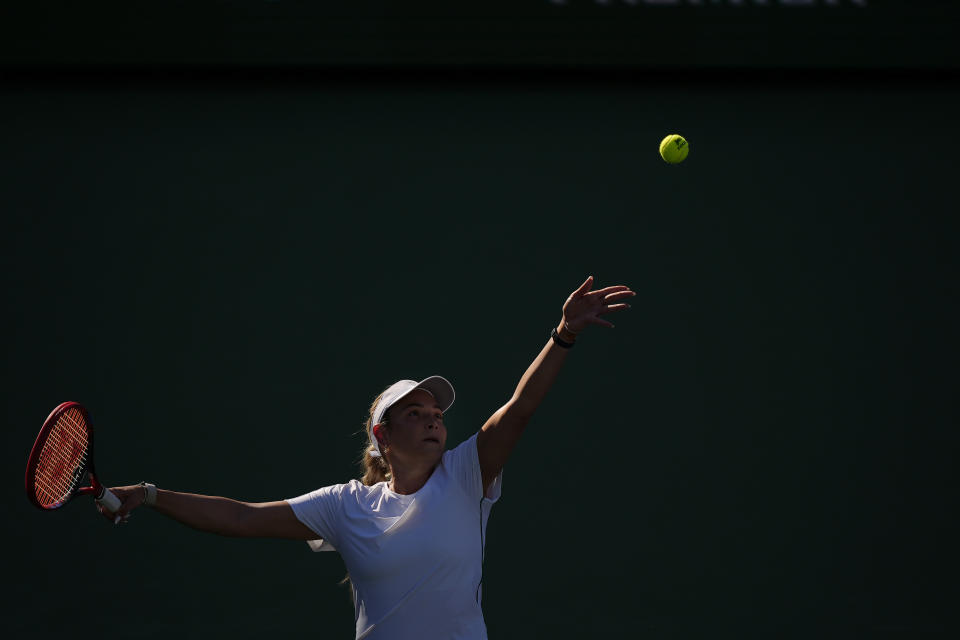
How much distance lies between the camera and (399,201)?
5734mm

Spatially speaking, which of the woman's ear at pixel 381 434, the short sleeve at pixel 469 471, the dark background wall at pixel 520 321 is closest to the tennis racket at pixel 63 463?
the woman's ear at pixel 381 434

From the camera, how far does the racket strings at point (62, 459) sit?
310 cm

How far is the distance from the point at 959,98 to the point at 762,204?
1.33 m

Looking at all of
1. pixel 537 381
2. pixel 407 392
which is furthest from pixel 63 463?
pixel 537 381

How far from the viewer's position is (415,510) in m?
3.14

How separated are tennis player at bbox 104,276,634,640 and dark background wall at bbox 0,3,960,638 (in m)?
2.27

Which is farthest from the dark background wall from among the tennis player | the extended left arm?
the extended left arm

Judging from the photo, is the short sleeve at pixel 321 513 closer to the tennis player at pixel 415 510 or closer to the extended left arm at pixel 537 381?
the tennis player at pixel 415 510

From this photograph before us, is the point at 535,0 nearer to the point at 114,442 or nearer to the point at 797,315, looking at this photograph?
the point at 797,315

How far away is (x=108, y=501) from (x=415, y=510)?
0.91m

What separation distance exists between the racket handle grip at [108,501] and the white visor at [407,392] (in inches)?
33.2

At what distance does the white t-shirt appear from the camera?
3.05 meters

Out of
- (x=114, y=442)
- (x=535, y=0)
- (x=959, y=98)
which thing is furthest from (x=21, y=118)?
(x=959, y=98)

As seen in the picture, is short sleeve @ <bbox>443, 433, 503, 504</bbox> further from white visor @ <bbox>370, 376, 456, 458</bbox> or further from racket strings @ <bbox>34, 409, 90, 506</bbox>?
racket strings @ <bbox>34, 409, 90, 506</bbox>
